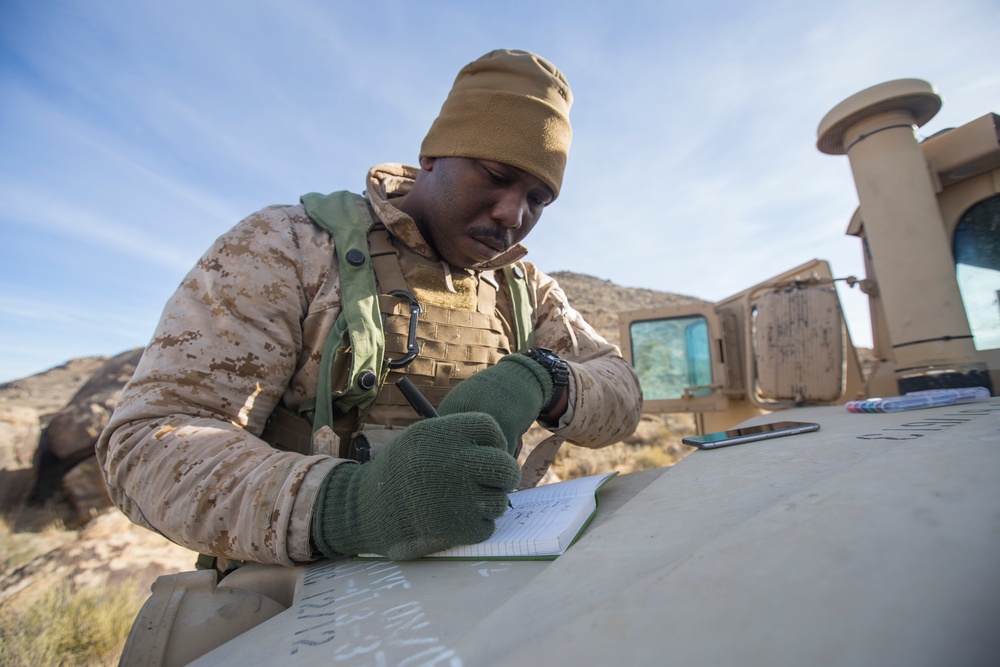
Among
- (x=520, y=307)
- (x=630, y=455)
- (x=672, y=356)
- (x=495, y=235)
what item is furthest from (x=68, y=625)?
(x=630, y=455)

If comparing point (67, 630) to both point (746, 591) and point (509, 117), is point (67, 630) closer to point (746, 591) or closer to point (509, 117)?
point (509, 117)

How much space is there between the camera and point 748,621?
1.31 feet

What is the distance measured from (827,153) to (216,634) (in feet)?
8.97

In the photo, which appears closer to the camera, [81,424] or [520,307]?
[520,307]

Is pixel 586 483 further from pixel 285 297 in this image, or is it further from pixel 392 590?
pixel 285 297

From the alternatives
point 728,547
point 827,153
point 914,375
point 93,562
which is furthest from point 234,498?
point 93,562

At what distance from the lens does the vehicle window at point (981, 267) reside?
6.93 feet

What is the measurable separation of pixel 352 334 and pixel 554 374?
584 millimetres

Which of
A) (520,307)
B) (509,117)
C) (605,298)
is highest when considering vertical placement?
(605,298)

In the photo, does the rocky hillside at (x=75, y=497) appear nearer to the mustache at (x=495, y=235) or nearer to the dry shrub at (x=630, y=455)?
the dry shrub at (x=630, y=455)

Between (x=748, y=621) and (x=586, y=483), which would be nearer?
(x=748, y=621)

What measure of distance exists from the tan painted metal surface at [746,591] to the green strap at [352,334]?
2.21ft

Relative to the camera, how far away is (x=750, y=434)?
4.57ft

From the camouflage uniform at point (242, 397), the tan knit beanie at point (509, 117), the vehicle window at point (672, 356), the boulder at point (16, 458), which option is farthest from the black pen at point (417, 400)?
the boulder at point (16, 458)
